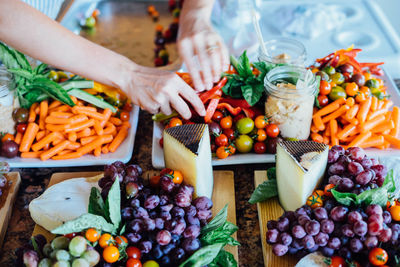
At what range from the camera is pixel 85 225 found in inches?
34.6

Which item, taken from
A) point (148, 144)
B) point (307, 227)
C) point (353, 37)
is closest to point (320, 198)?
point (307, 227)

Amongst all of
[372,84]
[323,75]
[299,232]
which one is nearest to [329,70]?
[323,75]

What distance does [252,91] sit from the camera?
53.5 inches

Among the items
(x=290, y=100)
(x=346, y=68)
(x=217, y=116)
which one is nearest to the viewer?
(x=290, y=100)

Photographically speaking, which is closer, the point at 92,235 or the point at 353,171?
the point at 92,235

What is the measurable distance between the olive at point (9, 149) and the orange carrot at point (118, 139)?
1.02ft

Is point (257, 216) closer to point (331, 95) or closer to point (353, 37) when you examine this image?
point (331, 95)

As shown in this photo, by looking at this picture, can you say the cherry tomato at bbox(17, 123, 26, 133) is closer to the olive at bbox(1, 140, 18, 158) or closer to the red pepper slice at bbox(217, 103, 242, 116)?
the olive at bbox(1, 140, 18, 158)

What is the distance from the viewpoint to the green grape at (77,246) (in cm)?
84

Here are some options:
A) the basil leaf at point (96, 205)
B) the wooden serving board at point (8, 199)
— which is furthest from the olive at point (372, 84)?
the wooden serving board at point (8, 199)

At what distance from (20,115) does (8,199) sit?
0.34 m

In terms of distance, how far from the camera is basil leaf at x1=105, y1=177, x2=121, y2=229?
93cm

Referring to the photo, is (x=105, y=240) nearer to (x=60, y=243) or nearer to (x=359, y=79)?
(x=60, y=243)

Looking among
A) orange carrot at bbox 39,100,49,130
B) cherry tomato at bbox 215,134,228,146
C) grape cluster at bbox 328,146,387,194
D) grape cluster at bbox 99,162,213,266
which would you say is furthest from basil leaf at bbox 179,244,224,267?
orange carrot at bbox 39,100,49,130
